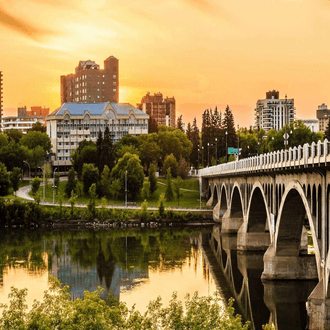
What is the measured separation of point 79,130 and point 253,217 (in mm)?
112294

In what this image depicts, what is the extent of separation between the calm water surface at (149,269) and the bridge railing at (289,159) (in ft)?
34.9

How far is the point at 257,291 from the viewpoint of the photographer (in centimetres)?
5925

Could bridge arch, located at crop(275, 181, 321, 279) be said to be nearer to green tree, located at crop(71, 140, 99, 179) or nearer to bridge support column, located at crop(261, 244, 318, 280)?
bridge support column, located at crop(261, 244, 318, 280)

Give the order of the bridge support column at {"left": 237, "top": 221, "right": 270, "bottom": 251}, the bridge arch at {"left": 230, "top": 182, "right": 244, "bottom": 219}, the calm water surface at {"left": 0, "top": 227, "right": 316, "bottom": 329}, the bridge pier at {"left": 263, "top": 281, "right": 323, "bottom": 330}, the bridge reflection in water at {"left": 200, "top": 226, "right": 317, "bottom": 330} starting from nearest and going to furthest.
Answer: the bridge pier at {"left": 263, "top": 281, "right": 323, "bottom": 330}
the bridge reflection in water at {"left": 200, "top": 226, "right": 317, "bottom": 330}
the calm water surface at {"left": 0, "top": 227, "right": 316, "bottom": 329}
the bridge support column at {"left": 237, "top": 221, "right": 270, "bottom": 251}
the bridge arch at {"left": 230, "top": 182, "right": 244, "bottom": 219}

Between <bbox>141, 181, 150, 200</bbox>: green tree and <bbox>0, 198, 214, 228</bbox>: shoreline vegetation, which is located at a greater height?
<bbox>141, 181, 150, 200</bbox>: green tree

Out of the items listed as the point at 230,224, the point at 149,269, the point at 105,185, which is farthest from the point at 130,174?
the point at 149,269

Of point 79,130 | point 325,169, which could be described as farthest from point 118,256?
point 79,130

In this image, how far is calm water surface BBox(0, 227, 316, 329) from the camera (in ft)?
181

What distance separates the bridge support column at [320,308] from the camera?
43875mm

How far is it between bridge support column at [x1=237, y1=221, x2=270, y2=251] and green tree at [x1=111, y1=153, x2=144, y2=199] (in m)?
54.4

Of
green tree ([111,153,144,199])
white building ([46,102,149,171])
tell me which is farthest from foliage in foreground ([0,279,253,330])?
white building ([46,102,149,171])

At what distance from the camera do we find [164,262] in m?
75.3

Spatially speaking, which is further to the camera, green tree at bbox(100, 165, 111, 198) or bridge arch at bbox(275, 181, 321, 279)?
green tree at bbox(100, 165, 111, 198)

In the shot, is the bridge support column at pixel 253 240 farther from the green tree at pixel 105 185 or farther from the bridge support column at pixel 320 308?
the green tree at pixel 105 185
